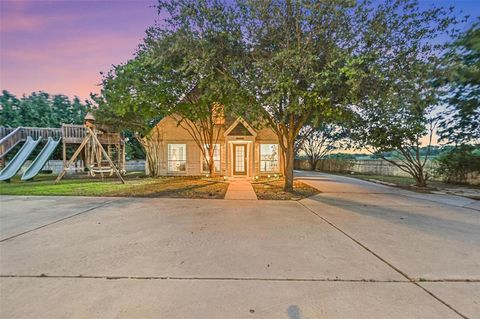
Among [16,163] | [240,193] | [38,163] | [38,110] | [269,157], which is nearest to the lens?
[240,193]

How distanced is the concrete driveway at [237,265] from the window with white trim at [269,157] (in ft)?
32.7

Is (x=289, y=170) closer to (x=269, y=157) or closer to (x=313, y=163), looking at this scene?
(x=269, y=157)

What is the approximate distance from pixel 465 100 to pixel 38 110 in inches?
1462

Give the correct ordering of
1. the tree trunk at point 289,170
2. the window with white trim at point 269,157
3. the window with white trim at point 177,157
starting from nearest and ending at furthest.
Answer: the tree trunk at point 289,170
the window with white trim at point 269,157
the window with white trim at point 177,157

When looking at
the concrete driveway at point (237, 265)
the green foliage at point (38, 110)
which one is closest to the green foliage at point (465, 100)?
the concrete driveway at point (237, 265)

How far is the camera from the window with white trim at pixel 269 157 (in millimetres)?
15438

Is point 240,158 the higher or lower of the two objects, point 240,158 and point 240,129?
the lower

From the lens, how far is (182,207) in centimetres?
623

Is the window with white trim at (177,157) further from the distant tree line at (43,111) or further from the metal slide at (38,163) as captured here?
the distant tree line at (43,111)

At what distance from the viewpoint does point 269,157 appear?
15492mm

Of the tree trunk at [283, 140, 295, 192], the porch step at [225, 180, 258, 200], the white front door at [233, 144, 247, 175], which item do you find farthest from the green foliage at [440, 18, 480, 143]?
the white front door at [233, 144, 247, 175]

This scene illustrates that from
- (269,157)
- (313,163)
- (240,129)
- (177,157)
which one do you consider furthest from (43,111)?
(313,163)

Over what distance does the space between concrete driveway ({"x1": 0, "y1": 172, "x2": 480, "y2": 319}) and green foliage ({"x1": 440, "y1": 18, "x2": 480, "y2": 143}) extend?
7.90 m

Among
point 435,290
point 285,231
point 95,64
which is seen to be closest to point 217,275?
point 285,231
